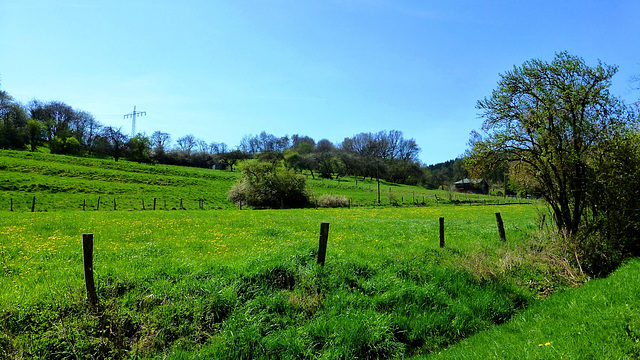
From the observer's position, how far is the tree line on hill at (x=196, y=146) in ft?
271

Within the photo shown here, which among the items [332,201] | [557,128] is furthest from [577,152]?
[332,201]

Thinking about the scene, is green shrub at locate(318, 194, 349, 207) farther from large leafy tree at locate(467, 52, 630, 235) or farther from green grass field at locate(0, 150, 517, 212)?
large leafy tree at locate(467, 52, 630, 235)

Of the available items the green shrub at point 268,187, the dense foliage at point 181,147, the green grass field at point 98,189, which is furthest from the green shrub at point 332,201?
the dense foliage at point 181,147

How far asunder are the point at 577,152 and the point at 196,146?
439 feet

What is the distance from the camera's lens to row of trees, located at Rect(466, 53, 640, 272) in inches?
404

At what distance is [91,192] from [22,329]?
4515 centimetres

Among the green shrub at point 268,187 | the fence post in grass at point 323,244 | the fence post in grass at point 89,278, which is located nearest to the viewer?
the fence post in grass at point 89,278

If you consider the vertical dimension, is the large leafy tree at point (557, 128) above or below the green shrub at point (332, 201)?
above

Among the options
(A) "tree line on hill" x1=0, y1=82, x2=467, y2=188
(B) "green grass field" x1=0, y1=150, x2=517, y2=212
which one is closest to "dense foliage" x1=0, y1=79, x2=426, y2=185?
(A) "tree line on hill" x1=0, y1=82, x2=467, y2=188

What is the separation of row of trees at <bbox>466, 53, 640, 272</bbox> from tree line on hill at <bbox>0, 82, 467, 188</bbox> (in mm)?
70903

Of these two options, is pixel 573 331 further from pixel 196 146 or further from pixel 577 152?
pixel 196 146

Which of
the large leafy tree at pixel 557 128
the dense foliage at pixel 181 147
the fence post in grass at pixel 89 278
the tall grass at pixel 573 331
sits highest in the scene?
the dense foliage at pixel 181 147

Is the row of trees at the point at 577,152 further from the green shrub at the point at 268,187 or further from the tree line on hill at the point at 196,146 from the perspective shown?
the tree line on hill at the point at 196,146

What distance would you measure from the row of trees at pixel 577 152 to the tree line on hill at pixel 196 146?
70903mm
